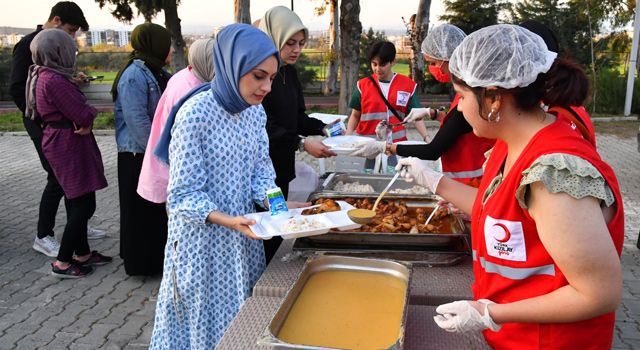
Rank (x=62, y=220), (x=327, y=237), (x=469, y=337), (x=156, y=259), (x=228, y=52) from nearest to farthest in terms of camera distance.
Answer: (x=469, y=337) < (x=228, y=52) < (x=327, y=237) < (x=156, y=259) < (x=62, y=220)

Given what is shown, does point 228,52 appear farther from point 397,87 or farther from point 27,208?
point 27,208

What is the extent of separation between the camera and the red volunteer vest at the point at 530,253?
1.15 meters

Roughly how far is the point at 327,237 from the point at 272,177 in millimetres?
340

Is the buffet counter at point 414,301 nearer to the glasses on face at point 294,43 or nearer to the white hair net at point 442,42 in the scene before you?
the glasses on face at point 294,43

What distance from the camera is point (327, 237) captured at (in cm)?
207

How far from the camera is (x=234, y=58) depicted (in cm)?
190

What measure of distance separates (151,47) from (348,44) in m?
6.43

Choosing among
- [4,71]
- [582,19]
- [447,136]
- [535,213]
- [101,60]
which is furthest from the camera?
[101,60]

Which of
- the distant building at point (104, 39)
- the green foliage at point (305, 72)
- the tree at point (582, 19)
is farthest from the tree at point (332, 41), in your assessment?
the distant building at point (104, 39)

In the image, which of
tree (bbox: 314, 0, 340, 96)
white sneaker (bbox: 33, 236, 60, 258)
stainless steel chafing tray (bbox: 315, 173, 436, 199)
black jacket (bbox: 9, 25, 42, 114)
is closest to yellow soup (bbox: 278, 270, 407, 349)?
stainless steel chafing tray (bbox: 315, 173, 436, 199)

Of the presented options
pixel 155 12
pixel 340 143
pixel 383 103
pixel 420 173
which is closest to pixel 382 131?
pixel 383 103

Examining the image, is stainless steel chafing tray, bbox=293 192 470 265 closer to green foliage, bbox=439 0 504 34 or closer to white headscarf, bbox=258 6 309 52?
white headscarf, bbox=258 6 309 52

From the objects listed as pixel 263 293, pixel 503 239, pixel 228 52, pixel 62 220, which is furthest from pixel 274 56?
pixel 62 220

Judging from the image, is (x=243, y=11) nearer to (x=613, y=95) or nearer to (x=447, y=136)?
(x=613, y=95)
